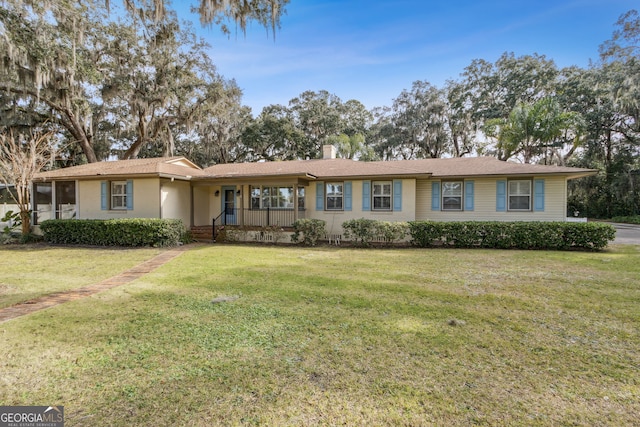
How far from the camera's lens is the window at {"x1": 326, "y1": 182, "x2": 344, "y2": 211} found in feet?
45.8

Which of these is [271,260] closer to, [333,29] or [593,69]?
[333,29]

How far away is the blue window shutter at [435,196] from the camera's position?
13555mm

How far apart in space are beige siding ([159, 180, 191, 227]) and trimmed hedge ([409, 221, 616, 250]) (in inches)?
391

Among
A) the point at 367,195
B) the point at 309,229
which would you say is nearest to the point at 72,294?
the point at 309,229

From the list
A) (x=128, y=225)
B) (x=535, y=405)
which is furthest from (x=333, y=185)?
(x=535, y=405)

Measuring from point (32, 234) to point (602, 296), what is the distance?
18.8 metres

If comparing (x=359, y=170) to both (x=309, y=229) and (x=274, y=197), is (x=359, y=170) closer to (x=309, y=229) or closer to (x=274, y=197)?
(x=309, y=229)

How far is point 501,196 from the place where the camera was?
1280cm

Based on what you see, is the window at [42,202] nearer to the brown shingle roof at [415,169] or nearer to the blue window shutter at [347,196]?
the brown shingle roof at [415,169]

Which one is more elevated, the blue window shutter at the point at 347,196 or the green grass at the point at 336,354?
the blue window shutter at the point at 347,196

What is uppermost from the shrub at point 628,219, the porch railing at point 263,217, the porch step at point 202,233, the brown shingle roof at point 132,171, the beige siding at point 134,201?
the brown shingle roof at point 132,171

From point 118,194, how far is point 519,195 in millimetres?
16830

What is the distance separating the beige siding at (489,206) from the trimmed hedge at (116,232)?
10109mm

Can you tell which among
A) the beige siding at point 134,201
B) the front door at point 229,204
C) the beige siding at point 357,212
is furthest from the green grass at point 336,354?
the front door at point 229,204
